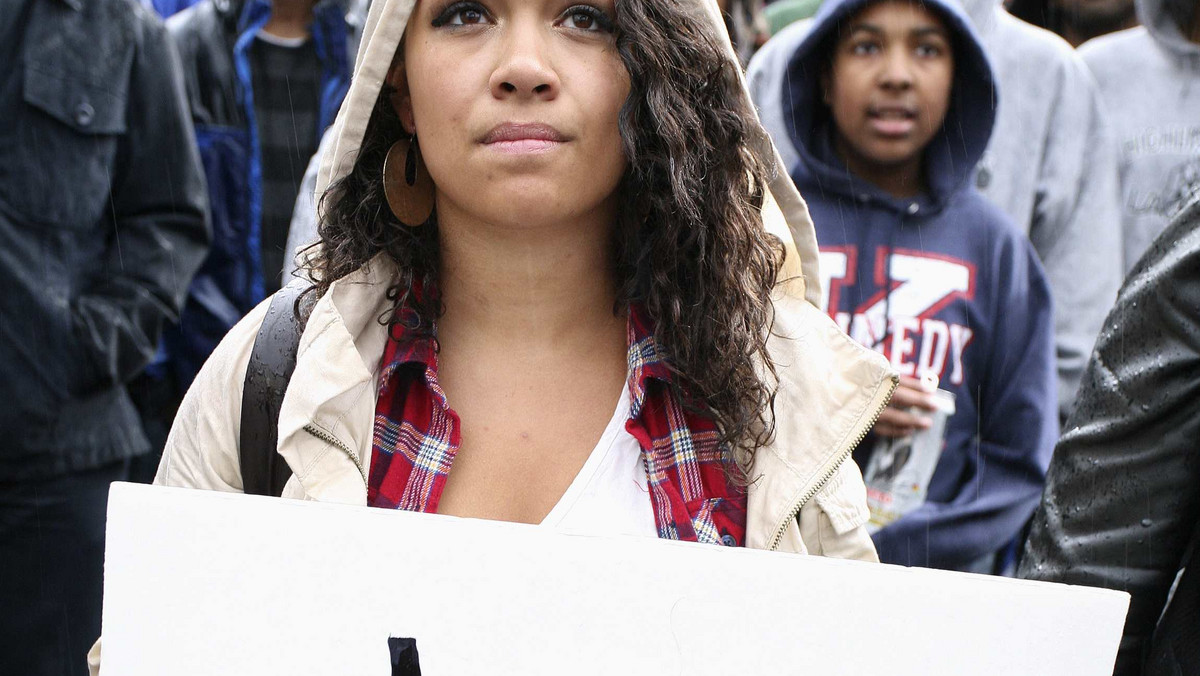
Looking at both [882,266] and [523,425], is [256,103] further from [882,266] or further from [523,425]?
[523,425]

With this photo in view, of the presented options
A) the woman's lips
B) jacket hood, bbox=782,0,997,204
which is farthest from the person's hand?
the woman's lips

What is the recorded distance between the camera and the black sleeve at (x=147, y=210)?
3551 mm

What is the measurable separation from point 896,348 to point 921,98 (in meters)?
0.78

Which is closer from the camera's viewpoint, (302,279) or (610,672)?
(610,672)

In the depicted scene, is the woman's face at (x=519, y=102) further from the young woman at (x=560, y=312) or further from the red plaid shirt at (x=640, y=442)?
the red plaid shirt at (x=640, y=442)

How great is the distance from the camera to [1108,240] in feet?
13.7

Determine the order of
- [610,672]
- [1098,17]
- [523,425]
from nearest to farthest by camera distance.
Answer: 1. [610,672]
2. [523,425]
3. [1098,17]

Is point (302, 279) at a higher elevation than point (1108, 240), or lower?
higher

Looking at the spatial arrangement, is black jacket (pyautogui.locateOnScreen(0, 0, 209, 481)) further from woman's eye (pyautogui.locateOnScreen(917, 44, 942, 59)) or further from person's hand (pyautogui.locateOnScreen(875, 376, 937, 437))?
woman's eye (pyautogui.locateOnScreen(917, 44, 942, 59))

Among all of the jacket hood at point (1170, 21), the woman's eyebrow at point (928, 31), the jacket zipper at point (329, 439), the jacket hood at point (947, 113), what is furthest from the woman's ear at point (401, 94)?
the jacket hood at point (1170, 21)

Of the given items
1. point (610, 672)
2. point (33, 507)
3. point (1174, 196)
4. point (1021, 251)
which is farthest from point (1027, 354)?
point (33, 507)

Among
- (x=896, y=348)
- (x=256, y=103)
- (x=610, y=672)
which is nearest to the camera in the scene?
(x=610, y=672)

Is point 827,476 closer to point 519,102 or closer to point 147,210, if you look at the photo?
point 519,102

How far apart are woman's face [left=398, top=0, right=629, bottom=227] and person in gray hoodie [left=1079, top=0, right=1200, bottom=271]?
116 inches
